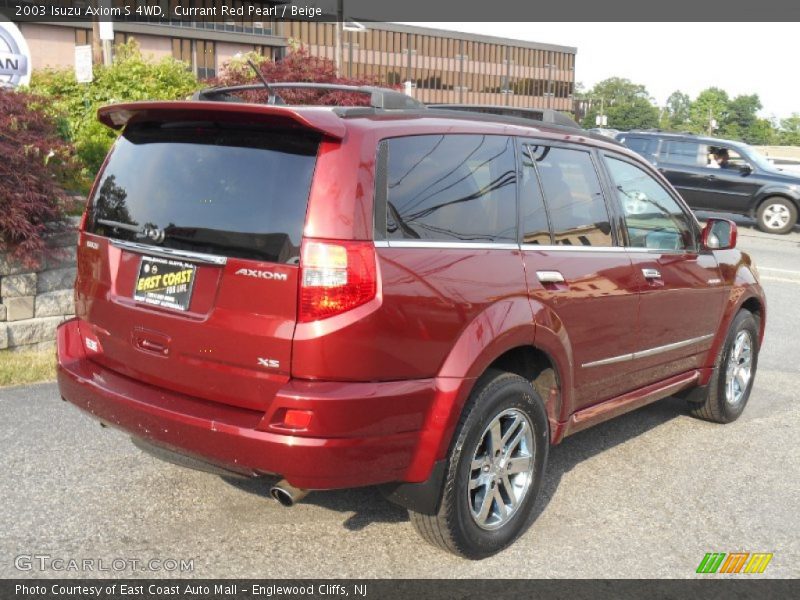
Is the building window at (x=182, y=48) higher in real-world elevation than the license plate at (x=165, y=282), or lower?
higher

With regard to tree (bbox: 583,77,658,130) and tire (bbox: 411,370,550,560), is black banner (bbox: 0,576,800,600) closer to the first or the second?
tire (bbox: 411,370,550,560)

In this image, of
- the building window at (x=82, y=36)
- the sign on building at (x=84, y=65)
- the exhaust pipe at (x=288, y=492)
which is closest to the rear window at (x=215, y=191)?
the exhaust pipe at (x=288, y=492)

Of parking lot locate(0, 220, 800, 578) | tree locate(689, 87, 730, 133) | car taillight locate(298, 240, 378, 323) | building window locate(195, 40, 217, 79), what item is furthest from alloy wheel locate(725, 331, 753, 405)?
tree locate(689, 87, 730, 133)

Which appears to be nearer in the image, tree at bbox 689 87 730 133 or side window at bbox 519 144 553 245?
side window at bbox 519 144 553 245

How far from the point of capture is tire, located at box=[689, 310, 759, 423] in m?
5.86

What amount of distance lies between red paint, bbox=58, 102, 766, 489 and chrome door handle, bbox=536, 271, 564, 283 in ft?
0.09

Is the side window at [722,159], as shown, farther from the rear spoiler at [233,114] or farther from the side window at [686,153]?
the rear spoiler at [233,114]

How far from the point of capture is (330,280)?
128 inches

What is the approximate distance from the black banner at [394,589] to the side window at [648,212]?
1932 mm

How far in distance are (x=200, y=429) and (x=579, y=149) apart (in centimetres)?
251

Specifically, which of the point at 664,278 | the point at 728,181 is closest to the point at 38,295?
the point at 664,278

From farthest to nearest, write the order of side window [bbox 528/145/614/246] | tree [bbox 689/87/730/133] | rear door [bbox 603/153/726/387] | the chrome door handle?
1. tree [bbox 689/87/730/133]
2. rear door [bbox 603/153/726/387]
3. side window [bbox 528/145/614/246]
4. the chrome door handle

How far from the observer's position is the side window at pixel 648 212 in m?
4.94

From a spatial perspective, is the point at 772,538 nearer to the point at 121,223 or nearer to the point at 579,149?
the point at 579,149
